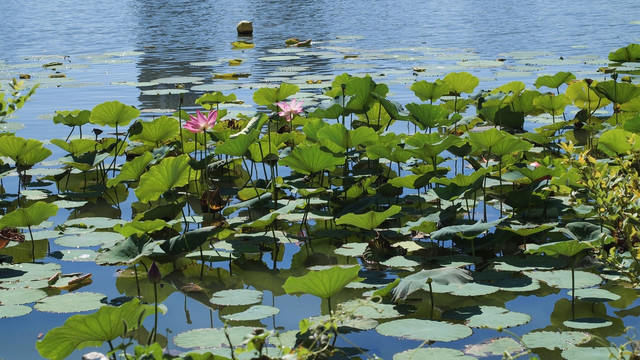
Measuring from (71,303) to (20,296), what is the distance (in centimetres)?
18

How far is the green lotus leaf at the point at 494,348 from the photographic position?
1.88 m

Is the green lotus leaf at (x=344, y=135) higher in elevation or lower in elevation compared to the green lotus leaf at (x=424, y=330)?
higher

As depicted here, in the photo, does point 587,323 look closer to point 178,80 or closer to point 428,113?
point 428,113

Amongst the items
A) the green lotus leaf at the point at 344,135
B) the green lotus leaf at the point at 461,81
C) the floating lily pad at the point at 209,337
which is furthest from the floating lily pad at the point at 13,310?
the green lotus leaf at the point at 461,81

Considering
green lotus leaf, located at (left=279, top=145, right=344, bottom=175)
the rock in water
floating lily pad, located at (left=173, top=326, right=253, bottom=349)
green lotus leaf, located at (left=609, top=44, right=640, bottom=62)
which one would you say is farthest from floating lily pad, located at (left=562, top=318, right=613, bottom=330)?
the rock in water

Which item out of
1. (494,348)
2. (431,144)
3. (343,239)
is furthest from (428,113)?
(494,348)

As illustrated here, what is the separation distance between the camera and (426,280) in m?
2.02

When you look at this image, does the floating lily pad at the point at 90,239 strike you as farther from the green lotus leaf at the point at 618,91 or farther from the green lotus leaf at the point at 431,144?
the green lotus leaf at the point at 618,91

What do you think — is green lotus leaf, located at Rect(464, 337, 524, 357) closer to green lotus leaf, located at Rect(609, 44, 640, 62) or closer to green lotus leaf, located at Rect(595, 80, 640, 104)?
green lotus leaf, located at Rect(595, 80, 640, 104)

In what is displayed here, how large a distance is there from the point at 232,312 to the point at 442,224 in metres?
0.85

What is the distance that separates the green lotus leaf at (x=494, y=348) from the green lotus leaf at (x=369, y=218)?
738 mm

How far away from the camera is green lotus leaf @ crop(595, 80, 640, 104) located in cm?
398

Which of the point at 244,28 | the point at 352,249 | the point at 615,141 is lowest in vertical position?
the point at 244,28

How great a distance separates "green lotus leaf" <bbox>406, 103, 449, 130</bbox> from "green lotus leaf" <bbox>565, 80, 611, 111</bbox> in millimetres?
1347
